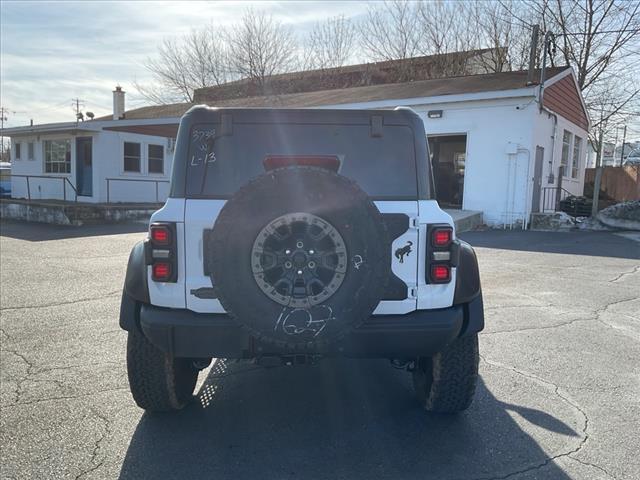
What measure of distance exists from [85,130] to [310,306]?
19350 millimetres

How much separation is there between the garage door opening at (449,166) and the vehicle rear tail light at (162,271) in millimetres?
14765

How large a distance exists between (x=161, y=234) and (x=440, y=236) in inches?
61.7

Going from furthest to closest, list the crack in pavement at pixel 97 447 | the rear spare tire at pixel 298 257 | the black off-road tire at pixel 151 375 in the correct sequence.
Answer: the black off-road tire at pixel 151 375
the crack in pavement at pixel 97 447
the rear spare tire at pixel 298 257

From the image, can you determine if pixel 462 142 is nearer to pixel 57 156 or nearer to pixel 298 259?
pixel 57 156

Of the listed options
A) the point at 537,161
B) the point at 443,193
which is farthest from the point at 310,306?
the point at 443,193

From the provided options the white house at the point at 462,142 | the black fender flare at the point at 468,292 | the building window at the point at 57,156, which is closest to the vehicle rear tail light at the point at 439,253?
the black fender flare at the point at 468,292

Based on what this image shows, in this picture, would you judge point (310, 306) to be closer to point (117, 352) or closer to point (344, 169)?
point (344, 169)

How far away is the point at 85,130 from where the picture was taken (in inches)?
747

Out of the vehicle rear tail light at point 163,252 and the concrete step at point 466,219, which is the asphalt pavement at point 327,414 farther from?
the concrete step at point 466,219

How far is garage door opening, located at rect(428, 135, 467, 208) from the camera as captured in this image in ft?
58.0

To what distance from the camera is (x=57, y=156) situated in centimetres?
2077

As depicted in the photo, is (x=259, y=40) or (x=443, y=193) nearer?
(x=443, y=193)

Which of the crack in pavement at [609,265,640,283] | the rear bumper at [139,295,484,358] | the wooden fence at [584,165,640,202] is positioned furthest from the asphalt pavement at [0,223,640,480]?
the wooden fence at [584,165,640,202]

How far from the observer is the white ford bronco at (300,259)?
2.50 m
